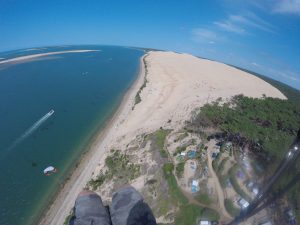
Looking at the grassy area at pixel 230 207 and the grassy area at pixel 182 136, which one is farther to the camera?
the grassy area at pixel 182 136

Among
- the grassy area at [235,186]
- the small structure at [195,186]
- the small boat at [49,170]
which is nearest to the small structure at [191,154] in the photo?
the small structure at [195,186]

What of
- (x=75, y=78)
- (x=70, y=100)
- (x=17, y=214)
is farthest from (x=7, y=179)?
(x=75, y=78)

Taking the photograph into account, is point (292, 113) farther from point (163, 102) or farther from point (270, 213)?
point (270, 213)

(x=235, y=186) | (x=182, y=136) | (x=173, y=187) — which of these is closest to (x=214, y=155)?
(x=182, y=136)

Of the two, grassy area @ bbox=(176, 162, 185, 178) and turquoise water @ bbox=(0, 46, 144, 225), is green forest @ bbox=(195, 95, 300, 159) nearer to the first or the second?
grassy area @ bbox=(176, 162, 185, 178)

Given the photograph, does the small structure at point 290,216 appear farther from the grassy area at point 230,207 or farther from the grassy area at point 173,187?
the grassy area at point 173,187
